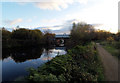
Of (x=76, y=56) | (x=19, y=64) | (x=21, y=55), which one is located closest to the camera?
(x=76, y=56)

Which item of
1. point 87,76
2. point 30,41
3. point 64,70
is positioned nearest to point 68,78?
point 64,70

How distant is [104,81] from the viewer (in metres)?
4.06

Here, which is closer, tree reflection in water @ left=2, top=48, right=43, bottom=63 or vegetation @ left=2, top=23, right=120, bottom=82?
vegetation @ left=2, top=23, right=120, bottom=82

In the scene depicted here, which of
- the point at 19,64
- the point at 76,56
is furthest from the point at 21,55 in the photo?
the point at 76,56

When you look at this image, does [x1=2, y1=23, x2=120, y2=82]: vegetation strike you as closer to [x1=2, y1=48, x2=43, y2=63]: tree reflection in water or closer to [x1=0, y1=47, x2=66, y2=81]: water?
[x1=0, y1=47, x2=66, y2=81]: water

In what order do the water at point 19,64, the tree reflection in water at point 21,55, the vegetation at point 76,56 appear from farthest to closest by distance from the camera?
the tree reflection in water at point 21,55 → the water at point 19,64 → the vegetation at point 76,56

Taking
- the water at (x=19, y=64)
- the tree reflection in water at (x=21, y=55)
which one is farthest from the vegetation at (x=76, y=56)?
the tree reflection in water at (x=21, y=55)

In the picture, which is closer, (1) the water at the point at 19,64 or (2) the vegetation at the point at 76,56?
(2) the vegetation at the point at 76,56

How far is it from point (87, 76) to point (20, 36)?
129 feet

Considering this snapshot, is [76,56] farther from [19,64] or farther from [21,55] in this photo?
[21,55]

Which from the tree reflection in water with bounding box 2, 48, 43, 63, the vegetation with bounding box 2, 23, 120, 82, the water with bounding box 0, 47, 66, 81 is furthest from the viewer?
the tree reflection in water with bounding box 2, 48, 43, 63

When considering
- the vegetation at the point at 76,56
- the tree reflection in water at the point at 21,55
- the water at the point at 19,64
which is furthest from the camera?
the tree reflection in water at the point at 21,55

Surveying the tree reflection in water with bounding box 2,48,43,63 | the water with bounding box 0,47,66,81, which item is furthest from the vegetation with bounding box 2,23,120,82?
the tree reflection in water with bounding box 2,48,43,63

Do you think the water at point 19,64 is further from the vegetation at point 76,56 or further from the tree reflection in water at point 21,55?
the vegetation at point 76,56
